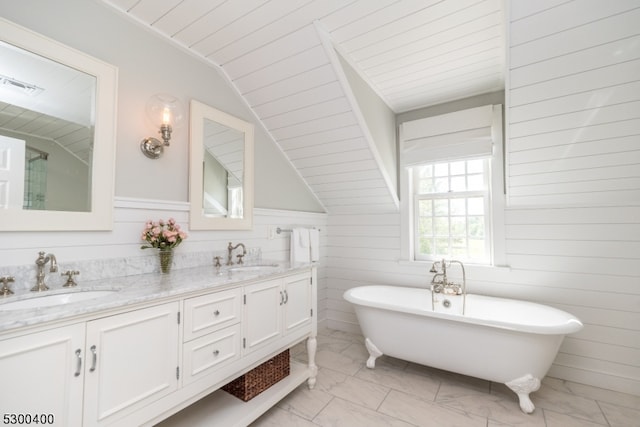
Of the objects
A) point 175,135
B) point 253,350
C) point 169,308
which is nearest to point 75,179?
point 175,135

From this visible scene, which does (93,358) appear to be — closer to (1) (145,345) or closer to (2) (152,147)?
(1) (145,345)

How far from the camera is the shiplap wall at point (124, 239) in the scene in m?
→ 1.33

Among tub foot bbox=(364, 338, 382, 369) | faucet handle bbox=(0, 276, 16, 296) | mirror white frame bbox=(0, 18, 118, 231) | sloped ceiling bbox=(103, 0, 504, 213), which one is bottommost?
tub foot bbox=(364, 338, 382, 369)

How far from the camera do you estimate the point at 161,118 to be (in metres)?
1.85

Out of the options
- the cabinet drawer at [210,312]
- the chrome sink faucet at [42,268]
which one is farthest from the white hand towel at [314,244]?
the chrome sink faucet at [42,268]

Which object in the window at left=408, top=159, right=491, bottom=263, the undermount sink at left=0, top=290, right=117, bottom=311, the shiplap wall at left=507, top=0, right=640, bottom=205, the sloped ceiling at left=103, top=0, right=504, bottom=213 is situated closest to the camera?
the undermount sink at left=0, top=290, right=117, bottom=311

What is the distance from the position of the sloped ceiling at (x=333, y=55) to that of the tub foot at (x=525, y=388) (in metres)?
1.76

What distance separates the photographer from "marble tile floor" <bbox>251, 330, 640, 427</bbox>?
1850 mm

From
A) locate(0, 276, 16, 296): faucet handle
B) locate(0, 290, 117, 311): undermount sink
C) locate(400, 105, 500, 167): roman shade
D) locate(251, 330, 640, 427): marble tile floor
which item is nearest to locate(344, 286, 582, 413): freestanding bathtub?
locate(251, 330, 640, 427): marble tile floor

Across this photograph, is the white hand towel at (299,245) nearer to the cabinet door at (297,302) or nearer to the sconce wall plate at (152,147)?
the cabinet door at (297,302)

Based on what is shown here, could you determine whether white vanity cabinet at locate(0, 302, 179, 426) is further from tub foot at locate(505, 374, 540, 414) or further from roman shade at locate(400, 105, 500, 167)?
roman shade at locate(400, 105, 500, 167)

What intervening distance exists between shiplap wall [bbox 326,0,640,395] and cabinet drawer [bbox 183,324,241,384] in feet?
6.72

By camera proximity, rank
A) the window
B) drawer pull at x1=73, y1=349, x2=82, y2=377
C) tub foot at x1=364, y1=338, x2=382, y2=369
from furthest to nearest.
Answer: the window, tub foot at x1=364, y1=338, x2=382, y2=369, drawer pull at x1=73, y1=349, x2=82, y2=377

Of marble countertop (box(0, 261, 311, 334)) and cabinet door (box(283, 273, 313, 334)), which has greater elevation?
marble countertop (box(0, 261, 311, 334))
